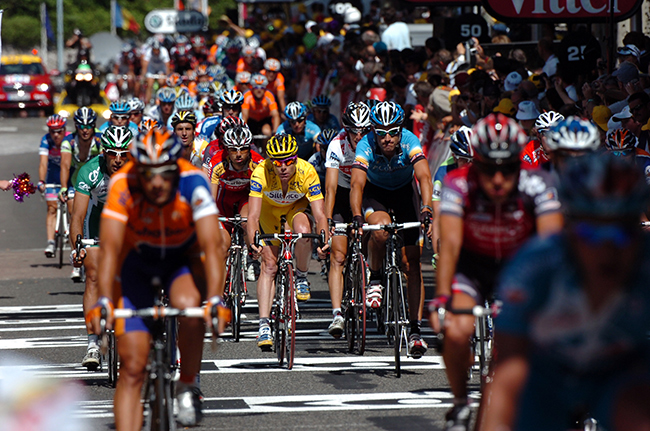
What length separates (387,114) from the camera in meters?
9.68

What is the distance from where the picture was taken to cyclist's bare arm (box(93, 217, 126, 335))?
19.9ft

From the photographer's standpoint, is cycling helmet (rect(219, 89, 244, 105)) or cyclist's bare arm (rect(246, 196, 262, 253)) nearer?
cyclist's bare arm (rect(246, 196, 262, 253))

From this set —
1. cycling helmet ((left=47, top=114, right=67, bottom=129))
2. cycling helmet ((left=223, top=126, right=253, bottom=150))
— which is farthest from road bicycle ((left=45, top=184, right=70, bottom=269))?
cycling helmet ((left=223, top=126, right=253, bottom=150))

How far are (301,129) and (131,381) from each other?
942 cm

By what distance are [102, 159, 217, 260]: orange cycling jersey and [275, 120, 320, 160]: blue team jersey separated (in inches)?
354

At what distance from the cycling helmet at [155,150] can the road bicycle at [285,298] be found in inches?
132

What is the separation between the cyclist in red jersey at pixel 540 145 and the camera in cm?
979

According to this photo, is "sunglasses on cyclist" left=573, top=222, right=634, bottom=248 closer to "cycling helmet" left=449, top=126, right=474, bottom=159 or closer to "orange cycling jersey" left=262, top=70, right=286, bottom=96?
"cycling helmet" left=449, top=126, right=474, bottom=159

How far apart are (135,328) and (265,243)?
4207mm

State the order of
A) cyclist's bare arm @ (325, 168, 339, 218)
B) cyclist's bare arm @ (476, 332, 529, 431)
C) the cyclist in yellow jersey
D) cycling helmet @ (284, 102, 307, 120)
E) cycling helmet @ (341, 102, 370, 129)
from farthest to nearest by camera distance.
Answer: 1. cycling helmet @ (284, 102, 307, 120)
2. cycling helmet @ (341, 102, 370, 129)
3. cyclist's bare arm @ (325, 168, 339, 218)
4. the cyclist in yellow jersey
5. cyclist's bare arm @ (476, 332, 529, 431)

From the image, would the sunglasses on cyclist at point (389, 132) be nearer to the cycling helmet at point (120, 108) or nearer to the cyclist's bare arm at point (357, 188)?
the cyclist's bare arm at point (357, 188)

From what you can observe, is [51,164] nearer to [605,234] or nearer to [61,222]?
[61,222]

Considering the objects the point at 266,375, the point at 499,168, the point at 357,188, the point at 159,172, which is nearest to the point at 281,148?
the point at 357,188

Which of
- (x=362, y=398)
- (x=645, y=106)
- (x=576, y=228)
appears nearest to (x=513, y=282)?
(x=576, y=228)
